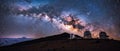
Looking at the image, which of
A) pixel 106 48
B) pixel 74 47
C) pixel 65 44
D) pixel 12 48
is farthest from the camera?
pixel 12 48

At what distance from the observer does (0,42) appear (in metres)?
15.2

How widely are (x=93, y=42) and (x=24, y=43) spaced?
3.66 m

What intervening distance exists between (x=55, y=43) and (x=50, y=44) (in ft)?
0.84

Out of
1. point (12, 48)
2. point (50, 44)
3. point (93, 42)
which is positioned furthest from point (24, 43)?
point (93, 42)

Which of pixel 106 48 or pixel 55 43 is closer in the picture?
pixel 106 48

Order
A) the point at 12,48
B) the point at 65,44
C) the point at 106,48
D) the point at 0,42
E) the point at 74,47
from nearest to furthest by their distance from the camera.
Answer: the point at 106,48, the point at 74,47, the point at 65,44, the point at 12,48, the point at 0,42

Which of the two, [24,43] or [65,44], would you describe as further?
[24,43]

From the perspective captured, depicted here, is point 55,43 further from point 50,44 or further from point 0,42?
point 0,42

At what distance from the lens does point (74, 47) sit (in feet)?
25.5

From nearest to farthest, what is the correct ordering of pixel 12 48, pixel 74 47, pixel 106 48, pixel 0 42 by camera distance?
pixel 106 48 → pixel 74 47 → pixel 12 48 → pixel 0 42

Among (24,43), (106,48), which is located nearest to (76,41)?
(106,48)

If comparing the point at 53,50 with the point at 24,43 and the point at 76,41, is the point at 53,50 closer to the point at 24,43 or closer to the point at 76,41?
the point at 76,41

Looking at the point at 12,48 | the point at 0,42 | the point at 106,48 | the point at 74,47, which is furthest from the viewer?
the point at 0,42

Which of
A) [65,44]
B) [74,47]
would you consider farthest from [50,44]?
[74,47]
